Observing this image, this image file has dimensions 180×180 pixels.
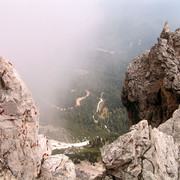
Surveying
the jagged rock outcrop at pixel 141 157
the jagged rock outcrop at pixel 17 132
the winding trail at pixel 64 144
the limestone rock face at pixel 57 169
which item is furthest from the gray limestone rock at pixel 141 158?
the winding trail at pixel 64 144

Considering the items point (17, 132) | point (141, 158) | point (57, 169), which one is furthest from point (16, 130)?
point (141, 158)

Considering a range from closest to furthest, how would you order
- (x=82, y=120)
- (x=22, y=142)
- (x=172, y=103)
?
(x=22, y=142) → (x=172, y=103) → (x=82, y=120)

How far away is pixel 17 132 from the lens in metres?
15.1

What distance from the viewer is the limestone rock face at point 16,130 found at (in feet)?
46.8

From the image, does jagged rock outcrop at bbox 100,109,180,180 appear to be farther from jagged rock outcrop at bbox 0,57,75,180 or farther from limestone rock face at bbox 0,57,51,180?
limestone rock face at bbox 0,57,51,180

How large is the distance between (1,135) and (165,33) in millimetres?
38821

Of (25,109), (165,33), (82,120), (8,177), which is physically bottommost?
(82,120)

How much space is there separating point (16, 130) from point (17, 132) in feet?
0.65

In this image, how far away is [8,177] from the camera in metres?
13.9

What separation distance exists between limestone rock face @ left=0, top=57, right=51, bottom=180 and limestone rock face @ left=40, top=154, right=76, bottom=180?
83 cm

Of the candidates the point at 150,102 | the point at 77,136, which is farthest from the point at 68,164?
the point at 77,136

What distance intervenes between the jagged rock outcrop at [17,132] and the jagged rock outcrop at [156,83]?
24.6m

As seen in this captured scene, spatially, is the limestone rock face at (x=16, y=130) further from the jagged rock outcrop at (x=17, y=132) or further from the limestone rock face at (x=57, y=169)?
the limestone rock face at (x=57, y=169)

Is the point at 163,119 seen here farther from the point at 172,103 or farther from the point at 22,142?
the point at 22,142
